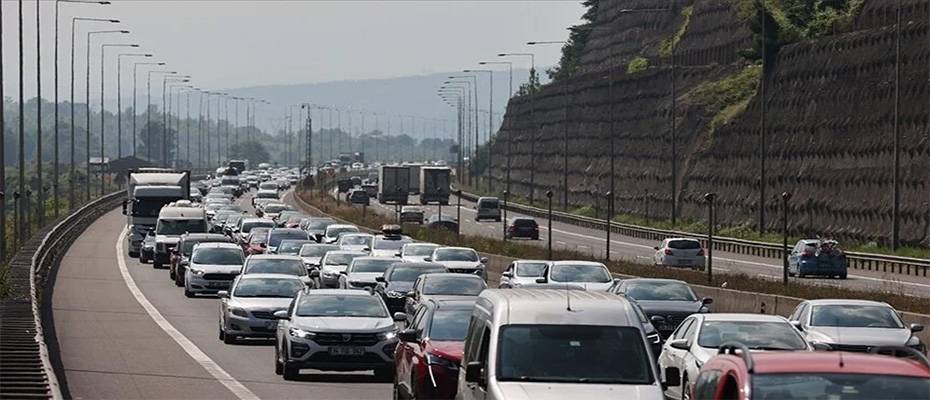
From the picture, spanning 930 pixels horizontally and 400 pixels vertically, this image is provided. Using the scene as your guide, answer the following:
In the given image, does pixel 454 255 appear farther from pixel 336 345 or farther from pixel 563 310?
pixel 563 310

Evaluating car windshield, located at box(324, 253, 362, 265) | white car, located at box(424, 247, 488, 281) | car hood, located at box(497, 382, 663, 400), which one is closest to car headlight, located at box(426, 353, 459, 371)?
car hood, located at box(497, 382, 663, 400)

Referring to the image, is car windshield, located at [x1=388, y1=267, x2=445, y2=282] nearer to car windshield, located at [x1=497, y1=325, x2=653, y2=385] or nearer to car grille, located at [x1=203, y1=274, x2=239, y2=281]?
car grille, located at [x1=203, y1=274, x2=239, y2=281]

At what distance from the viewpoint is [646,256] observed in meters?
84.8

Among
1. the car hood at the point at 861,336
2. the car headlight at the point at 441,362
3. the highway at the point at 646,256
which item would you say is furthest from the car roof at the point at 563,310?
the highway at the point at 646,256

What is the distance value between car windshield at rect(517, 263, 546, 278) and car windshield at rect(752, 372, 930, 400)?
34702mm

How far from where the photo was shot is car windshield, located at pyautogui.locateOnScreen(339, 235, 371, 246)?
63091 mm

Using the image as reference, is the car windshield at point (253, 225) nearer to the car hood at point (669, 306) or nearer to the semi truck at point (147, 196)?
the semi truck at point (147, 196)

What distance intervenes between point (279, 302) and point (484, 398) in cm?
1937

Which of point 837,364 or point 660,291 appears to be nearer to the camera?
point 837,364

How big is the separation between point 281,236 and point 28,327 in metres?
36.4

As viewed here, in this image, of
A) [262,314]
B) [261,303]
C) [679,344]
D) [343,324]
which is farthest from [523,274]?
[679,344]

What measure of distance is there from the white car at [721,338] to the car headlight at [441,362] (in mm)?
3111

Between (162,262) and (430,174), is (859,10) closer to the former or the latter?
(162,262)

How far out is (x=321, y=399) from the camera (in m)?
24.5
